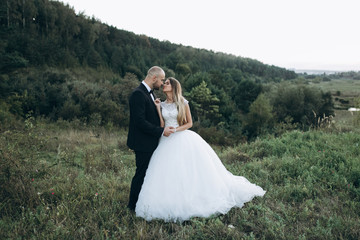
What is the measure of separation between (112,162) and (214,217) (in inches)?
144

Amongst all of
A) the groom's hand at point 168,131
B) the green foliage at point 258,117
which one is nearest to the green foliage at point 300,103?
the green foliage at point 258,117

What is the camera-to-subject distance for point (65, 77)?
2511 centimetres

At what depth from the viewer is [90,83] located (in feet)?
81.9

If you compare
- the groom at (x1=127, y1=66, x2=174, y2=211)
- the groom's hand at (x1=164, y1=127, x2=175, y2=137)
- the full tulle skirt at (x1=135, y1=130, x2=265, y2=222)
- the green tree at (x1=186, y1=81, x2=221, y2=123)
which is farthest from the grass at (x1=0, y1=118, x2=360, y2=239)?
the green tree at (x1=186, y1=81, x2=221, y2=123)

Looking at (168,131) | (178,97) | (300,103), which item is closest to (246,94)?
(300,103)

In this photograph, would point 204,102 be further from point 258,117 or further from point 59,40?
point 59,40

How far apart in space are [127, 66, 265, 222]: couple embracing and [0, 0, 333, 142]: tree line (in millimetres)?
10583

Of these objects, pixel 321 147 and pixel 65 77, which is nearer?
pixel 321 147

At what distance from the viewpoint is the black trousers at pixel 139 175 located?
3.86 m

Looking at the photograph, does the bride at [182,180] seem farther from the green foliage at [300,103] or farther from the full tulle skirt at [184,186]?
the green foliage at [300,103]

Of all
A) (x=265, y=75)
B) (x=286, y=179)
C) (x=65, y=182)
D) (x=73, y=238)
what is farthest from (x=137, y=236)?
(x=265, y=75)

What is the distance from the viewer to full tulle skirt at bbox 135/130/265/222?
3.50 meters

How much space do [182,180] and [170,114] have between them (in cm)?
115

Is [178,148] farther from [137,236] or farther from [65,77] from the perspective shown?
[65,77]
